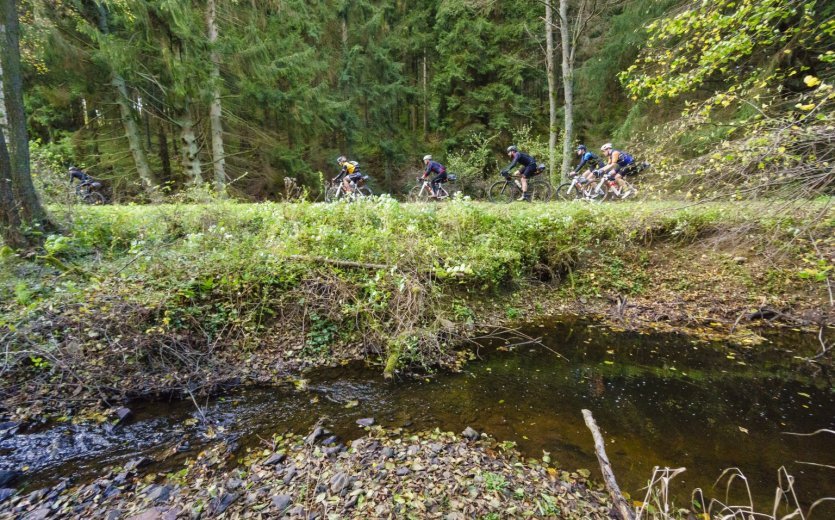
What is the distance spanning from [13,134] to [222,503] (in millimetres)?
6601

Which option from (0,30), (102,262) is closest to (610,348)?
(102,262)

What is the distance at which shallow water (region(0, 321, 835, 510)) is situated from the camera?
3.21 meters

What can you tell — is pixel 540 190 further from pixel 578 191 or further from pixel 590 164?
pixel 590 164

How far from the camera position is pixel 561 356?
5.25m

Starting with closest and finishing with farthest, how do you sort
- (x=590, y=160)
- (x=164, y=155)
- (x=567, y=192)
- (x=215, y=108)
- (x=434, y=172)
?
(x=590, y=160), (x=567, y=192), (x=434, y=172), (x=215, y=108), (x=164, y=155)

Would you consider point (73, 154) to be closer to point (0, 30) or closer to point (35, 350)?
point (0, 30)

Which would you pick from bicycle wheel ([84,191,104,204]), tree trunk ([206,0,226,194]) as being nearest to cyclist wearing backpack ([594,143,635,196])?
tree trunk ([206,0,226,194])

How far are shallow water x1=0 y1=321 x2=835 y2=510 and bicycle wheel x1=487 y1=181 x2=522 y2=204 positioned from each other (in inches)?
337

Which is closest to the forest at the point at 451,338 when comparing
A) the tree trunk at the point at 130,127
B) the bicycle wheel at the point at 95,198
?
the tree trunk at the point at 130,127

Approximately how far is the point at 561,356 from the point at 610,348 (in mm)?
936

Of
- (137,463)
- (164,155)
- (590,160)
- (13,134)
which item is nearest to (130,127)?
(164,155)

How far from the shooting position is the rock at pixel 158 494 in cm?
275

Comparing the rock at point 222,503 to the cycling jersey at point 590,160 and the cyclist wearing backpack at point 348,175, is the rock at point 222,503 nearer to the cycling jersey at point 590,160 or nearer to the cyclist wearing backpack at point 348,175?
the cyclist wearing backpack at point 348,175

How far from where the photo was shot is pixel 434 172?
13273 millimetres
